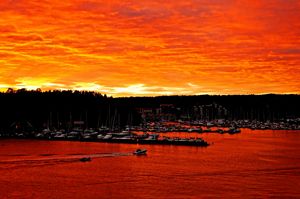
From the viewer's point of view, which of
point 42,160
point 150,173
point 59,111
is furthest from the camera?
point 59,111

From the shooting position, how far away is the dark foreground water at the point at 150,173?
36344mm

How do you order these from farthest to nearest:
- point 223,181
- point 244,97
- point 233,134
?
point 244,97 → point 233,134 → point 223,181

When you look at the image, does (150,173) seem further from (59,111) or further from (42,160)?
(59,111)

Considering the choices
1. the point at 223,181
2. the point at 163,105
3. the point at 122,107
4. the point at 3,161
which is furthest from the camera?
the point at 163,105

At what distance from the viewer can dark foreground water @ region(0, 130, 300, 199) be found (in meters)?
36.3

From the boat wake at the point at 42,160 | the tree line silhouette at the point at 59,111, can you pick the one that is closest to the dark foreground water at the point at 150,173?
the boat wake at the point at 42,160

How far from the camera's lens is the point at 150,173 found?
147 feet

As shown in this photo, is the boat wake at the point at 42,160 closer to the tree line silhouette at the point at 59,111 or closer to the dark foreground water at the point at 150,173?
the dark foreground water at the point at 150,173

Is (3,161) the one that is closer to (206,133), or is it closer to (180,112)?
(206,133)

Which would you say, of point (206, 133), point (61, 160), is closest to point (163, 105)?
point (206, 133)

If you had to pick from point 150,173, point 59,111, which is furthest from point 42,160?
point 59,111

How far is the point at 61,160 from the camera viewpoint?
52781 millimetres

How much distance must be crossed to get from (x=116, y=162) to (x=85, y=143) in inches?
975

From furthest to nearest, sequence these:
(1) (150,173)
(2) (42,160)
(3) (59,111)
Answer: (3) (59,111) → (2) (42,160) → (1) (150,173)
